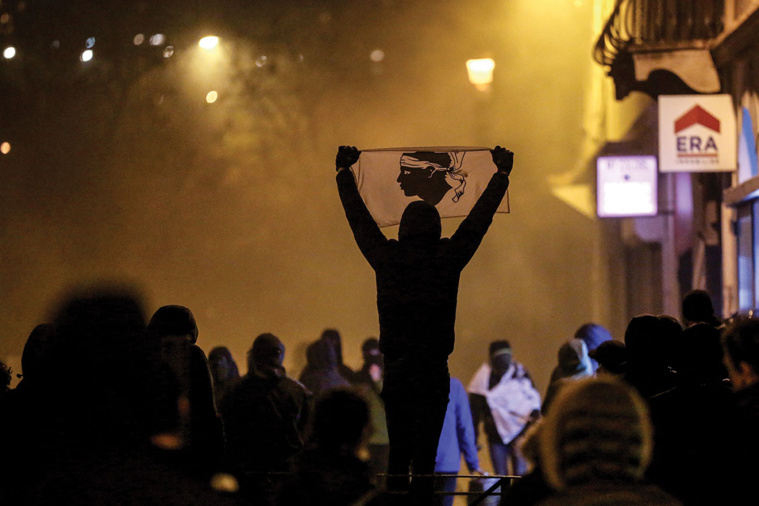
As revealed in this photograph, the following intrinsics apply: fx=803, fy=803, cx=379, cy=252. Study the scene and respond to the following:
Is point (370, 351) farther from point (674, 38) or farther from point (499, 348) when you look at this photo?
point (674, 38)

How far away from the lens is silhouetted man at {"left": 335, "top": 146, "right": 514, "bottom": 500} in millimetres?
3543

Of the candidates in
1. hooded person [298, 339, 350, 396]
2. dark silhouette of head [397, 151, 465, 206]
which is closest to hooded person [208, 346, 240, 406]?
hooded person [298, 339, 350, 396]

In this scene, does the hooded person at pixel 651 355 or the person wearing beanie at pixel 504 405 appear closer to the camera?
the hooded person at pixel 651 355

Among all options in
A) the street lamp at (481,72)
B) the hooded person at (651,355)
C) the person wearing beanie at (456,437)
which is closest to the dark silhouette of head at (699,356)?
the hooded person at (651,355)

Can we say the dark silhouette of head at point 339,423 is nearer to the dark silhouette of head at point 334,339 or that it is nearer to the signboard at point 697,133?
the dark silhouette of head at point 334,339

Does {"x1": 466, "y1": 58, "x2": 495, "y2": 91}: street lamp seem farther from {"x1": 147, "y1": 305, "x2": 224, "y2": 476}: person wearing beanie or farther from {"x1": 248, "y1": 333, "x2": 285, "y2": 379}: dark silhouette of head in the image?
{"x1": 147, "y1": 305, "x2": 224, "y2": 476}: person wearing beanie

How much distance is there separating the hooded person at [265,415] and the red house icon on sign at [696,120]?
775 cm

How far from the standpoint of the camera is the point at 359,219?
149 inches

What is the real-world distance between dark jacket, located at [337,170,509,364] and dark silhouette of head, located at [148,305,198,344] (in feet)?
2.83

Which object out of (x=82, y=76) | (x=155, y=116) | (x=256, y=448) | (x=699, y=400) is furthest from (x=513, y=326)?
(x=699, y=400)

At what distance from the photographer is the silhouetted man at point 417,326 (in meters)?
3.54

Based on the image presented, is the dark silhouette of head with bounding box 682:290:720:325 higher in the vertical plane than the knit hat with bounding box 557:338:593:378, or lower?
higher

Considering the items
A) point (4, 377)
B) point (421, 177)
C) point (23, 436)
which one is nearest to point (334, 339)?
point (421, 177)

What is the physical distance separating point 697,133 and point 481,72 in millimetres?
8418
